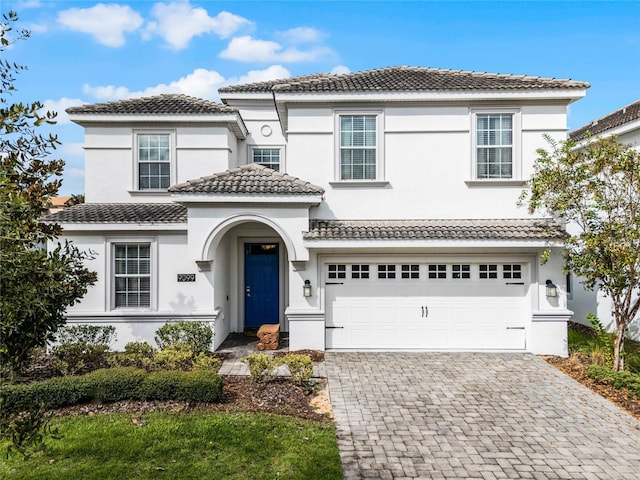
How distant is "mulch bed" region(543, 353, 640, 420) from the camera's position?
7992mm

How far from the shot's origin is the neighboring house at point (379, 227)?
436 inches

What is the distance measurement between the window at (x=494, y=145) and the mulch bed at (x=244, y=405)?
318 inches

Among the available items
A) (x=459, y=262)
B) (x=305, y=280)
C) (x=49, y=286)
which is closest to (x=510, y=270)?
(x=459, y=262)

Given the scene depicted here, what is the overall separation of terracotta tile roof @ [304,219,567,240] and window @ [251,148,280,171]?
16.1ft

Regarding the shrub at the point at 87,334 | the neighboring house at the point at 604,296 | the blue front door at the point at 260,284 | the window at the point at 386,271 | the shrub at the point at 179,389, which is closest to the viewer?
the shrub at the point at 179,389

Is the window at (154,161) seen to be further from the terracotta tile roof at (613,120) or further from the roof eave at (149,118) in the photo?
the terracotta tile roof at (613,120)

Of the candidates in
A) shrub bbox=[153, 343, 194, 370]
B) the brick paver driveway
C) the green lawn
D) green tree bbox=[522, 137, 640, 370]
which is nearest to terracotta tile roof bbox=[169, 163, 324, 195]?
shrub bbox=[153, 343, 194, 370]

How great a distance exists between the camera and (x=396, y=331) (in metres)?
11.4

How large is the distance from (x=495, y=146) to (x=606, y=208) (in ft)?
11.4

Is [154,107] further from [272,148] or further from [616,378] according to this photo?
[616,378]

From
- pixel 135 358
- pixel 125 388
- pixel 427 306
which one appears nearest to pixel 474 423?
pixel 427 306

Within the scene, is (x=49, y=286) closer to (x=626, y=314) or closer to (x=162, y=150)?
(x=162, y=150)

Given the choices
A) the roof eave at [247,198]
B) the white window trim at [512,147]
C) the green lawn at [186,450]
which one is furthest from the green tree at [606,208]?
the green lawn at [186,450]

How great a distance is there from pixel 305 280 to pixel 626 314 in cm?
781
